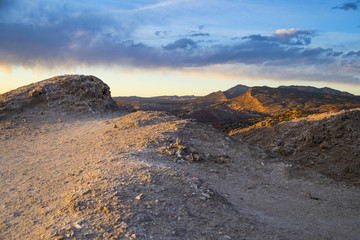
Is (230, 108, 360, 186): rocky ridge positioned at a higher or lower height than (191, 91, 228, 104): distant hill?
lower

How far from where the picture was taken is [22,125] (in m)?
11.3

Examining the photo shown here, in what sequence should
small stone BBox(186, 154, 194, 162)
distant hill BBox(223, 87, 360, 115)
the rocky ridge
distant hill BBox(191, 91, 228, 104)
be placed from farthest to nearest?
distant hill BBox(191, 91, 228, 104)
distant hill BBox(223, 87, 360, 115)
the rocky ridge
small stone BBox(186, 154, 194, 162)

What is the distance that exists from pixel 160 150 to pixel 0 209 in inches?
148

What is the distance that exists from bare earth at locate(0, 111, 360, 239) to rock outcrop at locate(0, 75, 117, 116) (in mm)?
3094

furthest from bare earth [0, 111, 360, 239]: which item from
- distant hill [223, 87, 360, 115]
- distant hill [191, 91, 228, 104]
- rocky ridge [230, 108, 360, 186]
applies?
distant hill [191, 91, 228, 104]

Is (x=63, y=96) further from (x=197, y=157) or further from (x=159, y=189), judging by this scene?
(x=159, y=189)

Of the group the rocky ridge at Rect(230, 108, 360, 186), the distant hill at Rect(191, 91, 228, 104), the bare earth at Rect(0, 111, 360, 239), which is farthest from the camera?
the distant hill at Rect(191, 91, 228, 104)

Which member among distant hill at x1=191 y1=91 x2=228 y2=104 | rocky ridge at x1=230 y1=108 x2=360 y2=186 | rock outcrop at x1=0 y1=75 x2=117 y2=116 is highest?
distant hill at x1=191 y1=91 x2=228 y2=104

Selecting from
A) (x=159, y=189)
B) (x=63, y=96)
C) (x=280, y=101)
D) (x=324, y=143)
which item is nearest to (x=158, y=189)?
(x=159, y=189)

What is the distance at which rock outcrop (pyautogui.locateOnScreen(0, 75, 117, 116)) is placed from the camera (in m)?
12.9

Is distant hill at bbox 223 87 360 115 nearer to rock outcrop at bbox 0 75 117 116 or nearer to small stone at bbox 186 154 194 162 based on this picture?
A: rock outcrop at bbox 0 75 117 116

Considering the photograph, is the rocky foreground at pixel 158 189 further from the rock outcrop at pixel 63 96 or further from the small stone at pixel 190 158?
the rock outcrop at pixel 63 96

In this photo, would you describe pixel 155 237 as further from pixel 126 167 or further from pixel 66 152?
pixel 66 152

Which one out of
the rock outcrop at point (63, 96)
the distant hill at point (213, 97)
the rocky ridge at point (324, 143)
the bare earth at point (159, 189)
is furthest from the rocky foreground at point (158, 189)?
the distant hill at point (213, 97)
